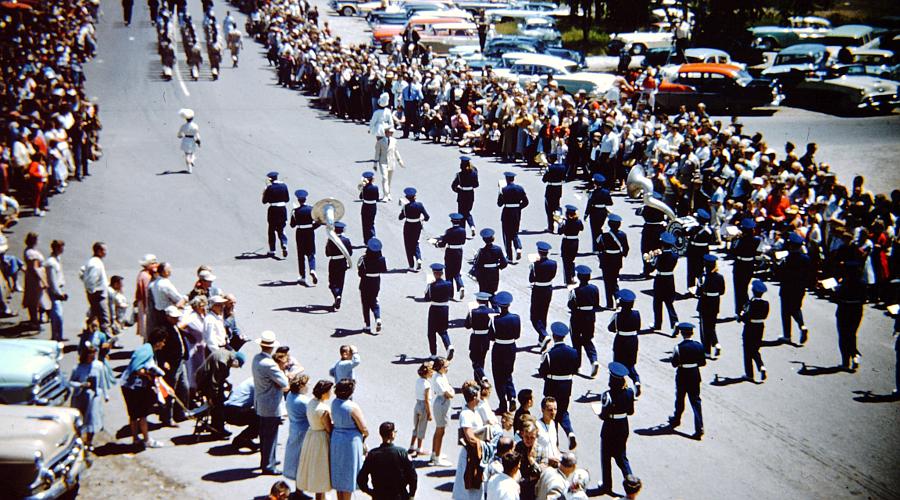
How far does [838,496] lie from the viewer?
35.2 feet

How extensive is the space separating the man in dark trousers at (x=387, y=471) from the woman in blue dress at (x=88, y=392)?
11.8ft

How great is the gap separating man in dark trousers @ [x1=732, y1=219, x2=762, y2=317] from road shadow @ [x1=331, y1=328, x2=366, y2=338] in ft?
20.7

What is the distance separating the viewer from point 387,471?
28.3 feet

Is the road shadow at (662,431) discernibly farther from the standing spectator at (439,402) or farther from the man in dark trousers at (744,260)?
the man in dark trousers at (744,260)

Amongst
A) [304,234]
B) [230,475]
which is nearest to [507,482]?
[230,475]

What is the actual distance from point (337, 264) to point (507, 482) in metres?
7.63

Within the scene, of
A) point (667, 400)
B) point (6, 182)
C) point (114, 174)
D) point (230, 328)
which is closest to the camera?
point (230, 328)

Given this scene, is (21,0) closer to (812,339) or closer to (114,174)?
(114,174)

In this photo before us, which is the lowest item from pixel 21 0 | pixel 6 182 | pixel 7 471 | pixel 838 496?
pixel 838 496

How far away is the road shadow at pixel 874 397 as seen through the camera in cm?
1312

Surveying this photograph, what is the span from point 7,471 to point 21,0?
2744 centimetres

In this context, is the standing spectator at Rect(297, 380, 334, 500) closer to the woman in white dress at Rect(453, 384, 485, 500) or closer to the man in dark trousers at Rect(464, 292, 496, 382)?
the woman in white dress at Rect(453, 384, 485, 500)

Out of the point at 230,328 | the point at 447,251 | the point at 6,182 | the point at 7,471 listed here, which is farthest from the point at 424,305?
the point at 6,182

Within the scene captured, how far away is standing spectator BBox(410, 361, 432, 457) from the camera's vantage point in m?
10.5
